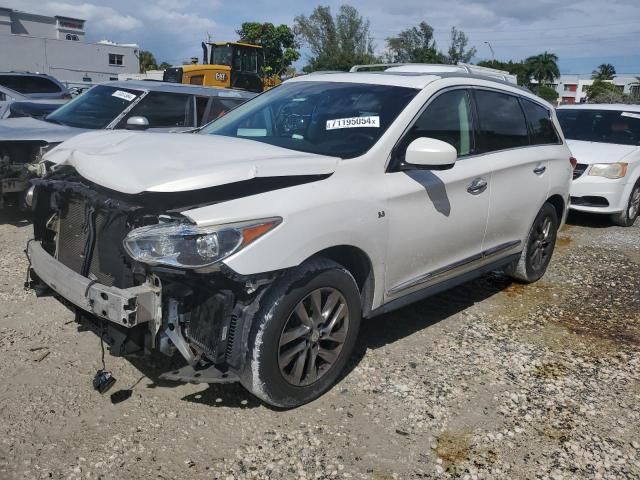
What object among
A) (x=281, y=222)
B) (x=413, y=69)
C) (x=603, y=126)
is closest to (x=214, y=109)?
(x=413, y=69)

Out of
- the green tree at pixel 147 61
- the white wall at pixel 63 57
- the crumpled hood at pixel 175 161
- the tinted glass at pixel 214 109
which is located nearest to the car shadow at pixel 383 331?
the crumpled hood at pixel 175 161

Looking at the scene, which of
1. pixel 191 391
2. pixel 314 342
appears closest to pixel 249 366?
pixel 314 342

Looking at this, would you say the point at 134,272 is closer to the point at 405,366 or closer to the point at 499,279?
the point at 405,366

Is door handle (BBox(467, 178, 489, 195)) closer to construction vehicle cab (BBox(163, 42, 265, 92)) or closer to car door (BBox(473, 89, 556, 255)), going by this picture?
car door (BBox(473, 89, 556, 255))

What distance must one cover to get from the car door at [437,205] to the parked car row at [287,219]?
0.01 meters

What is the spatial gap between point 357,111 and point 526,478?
2.37m

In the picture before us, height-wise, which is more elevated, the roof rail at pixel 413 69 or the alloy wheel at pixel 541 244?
the roof rail at pixel 413 69

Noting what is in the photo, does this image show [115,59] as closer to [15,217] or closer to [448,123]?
[15,217]

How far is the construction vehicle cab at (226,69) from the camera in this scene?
1916 cm

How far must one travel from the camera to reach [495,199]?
14.6 feet

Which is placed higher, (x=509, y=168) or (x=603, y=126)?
(x=603, y=126)

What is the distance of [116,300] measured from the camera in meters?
2.69

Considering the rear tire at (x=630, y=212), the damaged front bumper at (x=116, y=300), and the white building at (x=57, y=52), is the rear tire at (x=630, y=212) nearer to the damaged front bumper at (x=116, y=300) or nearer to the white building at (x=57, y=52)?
the damaged front bumper at (x=116, y=300)

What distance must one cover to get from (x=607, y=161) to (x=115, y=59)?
57.8 meters
